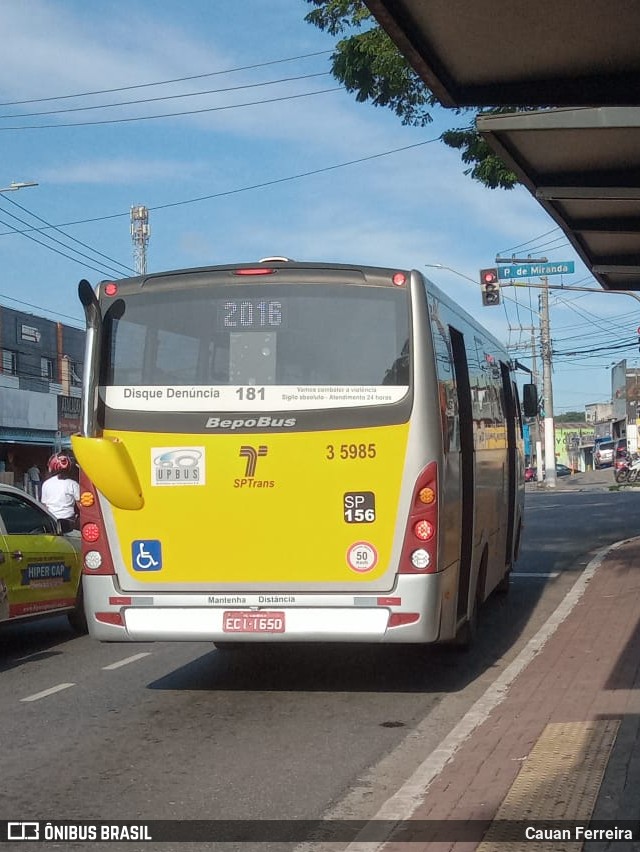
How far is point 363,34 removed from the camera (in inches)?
675

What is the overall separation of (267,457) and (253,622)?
1.18 metres

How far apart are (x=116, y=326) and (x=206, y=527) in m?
A: 1.70

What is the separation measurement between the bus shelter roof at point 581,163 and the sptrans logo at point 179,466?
3.11 meters

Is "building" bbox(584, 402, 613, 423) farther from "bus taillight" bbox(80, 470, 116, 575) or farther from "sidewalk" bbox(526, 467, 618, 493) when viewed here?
"bus taillight" bbox(80, 470, 116, 575)

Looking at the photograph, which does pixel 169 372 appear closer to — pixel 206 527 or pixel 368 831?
pixel 206 527

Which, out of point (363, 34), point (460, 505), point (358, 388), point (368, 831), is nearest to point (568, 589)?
point (460, 505)

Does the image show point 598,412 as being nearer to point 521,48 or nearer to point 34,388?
point 34,388

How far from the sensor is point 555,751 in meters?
6.36

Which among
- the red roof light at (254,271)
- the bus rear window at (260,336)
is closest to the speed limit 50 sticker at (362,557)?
the bus rear window at (260,336)

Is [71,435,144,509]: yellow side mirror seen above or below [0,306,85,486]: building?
below

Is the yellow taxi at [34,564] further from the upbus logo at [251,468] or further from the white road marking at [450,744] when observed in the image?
the white road marking at [450,744]

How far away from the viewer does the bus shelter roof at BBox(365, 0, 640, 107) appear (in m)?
5.68

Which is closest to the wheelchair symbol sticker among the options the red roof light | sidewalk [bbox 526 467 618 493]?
the red roof light

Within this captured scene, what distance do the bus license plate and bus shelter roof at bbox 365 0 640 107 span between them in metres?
3.70
